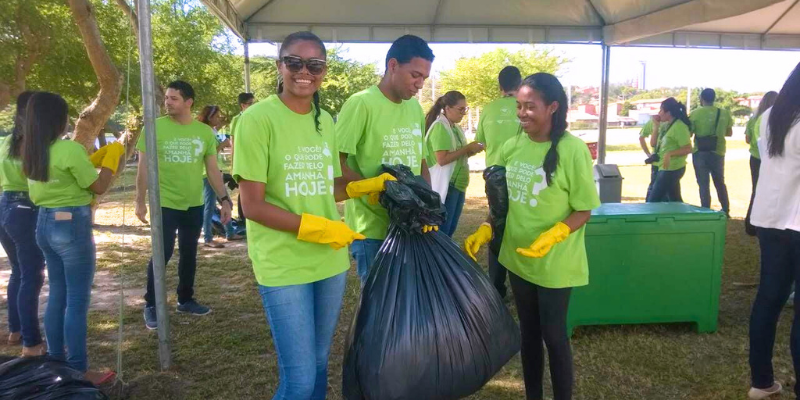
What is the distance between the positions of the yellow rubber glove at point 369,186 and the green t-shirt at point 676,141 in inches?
202

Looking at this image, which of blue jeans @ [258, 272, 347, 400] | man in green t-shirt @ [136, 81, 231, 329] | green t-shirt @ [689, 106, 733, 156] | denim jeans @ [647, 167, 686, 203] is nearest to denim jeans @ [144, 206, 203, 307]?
man in green t-shirt @ [136, 81, 231, 329]

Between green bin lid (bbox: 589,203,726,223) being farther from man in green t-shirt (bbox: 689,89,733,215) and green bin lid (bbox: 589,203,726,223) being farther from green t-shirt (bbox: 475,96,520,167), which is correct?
man in green t-shirt (bbox: 689,89,733,215)

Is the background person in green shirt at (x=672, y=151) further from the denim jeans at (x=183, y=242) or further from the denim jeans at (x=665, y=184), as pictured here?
the denim jeans at (x=183, y=242)

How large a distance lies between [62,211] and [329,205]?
62.6 inches

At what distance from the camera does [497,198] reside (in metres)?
2.34

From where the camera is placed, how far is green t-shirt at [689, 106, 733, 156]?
680 centimetres

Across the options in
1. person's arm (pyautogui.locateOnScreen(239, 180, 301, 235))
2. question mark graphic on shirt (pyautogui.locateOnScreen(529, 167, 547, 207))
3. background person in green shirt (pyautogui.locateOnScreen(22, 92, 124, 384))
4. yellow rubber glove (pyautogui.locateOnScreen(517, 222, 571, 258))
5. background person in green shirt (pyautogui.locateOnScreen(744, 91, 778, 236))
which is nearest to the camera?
person's arm (pyautogui.locateOnScreen(239, 180, 301, 235))

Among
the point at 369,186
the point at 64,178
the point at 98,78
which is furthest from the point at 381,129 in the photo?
the point at 98,78

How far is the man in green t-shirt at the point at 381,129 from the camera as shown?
219cm

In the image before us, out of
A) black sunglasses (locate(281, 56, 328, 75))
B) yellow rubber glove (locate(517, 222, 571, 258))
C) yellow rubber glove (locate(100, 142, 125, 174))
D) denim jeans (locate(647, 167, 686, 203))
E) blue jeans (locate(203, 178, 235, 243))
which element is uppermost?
black sunglasses (locate(281, 56, 328, 75))

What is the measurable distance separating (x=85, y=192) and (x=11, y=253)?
34.8 inches

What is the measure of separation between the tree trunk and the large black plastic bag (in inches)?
192

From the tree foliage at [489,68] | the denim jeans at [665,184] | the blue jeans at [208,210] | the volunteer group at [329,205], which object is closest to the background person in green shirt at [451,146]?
A: the volunteer group at [329,205]

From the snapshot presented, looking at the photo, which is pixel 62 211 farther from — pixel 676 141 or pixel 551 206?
pixel 676 141
